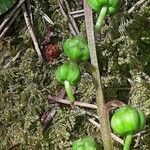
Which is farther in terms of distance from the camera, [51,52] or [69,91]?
[51,52]

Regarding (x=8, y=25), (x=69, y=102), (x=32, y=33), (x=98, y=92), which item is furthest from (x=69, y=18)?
(x=98, y=92)

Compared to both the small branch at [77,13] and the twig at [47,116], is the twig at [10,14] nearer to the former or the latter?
the small branch at [77,13]

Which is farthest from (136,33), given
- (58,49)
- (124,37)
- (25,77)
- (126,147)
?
(126,147)

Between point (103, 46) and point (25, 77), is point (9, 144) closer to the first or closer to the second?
point (25, 77)

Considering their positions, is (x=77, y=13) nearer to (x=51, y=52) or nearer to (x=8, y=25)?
(x=51, y=52)

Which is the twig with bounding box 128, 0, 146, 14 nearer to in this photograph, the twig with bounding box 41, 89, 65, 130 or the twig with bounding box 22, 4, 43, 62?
the twig with bounding box 22, 4, 43, 62

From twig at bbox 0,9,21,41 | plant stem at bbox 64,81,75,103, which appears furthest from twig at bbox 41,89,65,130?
twig at bbox 0,9,21,41

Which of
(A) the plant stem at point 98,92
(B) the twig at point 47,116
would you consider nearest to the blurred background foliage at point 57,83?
(B) the twig at point 47,116

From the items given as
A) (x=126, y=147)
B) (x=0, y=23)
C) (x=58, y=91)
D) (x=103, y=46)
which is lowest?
(x=126, y=147)
